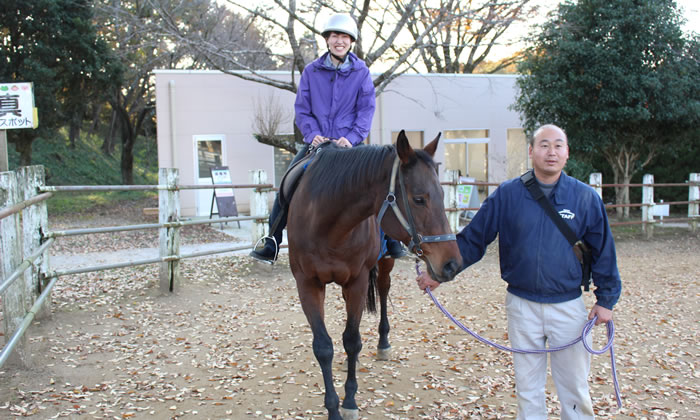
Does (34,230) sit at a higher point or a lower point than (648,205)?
higher

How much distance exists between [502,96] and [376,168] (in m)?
15.4

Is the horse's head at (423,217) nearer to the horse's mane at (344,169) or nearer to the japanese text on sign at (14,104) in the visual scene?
the horse's mane at (344,169)

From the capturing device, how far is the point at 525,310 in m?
2.81

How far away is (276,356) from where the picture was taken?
15.8ft

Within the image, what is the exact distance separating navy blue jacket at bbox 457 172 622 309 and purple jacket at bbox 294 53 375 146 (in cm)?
175

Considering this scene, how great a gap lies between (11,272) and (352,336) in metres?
2.83

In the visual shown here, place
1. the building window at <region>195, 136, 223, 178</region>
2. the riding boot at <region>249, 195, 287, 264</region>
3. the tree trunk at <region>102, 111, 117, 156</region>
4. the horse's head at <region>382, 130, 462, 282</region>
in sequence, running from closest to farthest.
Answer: the horse's head at <region>382, 130, 462, 282</region> < the riding boot at <region>249, 195, 287, 264</region> < the building window at <region>195, 136, 223, 178</region> < the tree trunk at <region>102, 111, 117, 156</region>

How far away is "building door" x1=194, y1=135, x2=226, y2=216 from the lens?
1432 cm

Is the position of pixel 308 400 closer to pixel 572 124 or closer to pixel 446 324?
pixel 446 324

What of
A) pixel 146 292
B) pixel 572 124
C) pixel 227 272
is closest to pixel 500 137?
pixel 572 124

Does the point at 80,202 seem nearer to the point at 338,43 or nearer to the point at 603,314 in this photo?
the point at 338,43

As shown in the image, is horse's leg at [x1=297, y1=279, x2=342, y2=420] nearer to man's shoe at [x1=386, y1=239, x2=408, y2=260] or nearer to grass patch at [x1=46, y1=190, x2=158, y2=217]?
man's shoe at [x1=386, y1=239, x2=408, y2=260]

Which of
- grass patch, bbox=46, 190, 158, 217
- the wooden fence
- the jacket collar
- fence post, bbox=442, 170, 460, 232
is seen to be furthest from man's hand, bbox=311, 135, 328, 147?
grass patch, bbox=46, 190, 158, 217

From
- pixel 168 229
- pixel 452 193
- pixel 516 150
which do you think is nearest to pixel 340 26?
pixel 168 229
